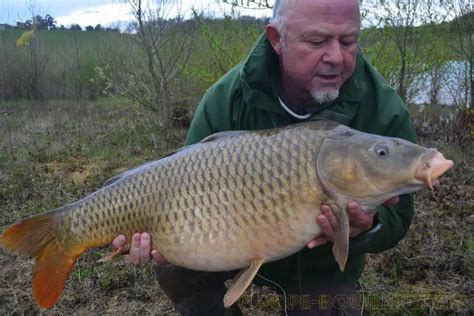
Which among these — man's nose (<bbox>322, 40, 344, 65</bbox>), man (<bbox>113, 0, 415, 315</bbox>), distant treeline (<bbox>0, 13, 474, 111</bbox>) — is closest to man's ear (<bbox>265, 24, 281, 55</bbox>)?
man (<bbox>113, 0, 415, 315</bbox>)

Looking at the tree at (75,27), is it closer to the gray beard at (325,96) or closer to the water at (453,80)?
the water at (453,80)

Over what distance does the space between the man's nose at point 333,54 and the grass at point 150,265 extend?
3.18 ft

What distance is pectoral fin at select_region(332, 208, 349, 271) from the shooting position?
1.38 meters

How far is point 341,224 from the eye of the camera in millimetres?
1380

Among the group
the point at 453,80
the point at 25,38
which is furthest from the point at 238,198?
the point at 25,38

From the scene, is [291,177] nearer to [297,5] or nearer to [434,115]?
[297,5]

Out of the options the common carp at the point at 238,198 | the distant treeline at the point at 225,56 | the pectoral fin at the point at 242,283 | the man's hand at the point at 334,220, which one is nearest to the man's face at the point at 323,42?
the common carp at the point at 238,198

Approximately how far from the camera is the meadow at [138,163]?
234cm

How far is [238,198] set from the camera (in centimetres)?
144

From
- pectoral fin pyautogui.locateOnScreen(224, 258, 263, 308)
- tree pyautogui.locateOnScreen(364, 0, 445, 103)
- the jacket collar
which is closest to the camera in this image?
pectoral fin pyautogui.locateOnScreen(224, 258, 263, 308)

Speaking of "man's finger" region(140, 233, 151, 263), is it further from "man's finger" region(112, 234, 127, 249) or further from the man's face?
the man's face

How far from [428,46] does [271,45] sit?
3958 millimetres

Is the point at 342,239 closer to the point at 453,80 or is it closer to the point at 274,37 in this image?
the point at 274,37

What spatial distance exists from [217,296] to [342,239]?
2.20ft
